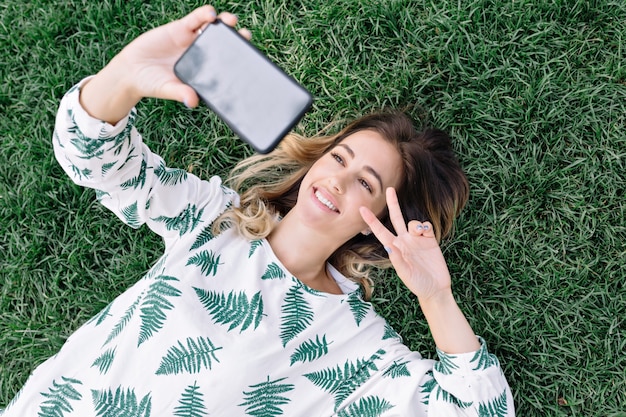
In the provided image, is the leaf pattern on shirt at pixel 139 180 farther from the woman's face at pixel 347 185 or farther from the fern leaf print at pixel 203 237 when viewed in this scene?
the woman's face at pixel 347 185

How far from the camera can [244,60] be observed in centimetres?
199

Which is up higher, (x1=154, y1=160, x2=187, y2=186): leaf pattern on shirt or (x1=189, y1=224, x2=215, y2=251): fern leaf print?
(x1=154, y1=160, x2=187, y2=186): leaf pattern on shirt

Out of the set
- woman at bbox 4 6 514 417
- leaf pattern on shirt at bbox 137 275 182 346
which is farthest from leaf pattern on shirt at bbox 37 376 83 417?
leaf pattern on shirt at bbox 137 275 182 346

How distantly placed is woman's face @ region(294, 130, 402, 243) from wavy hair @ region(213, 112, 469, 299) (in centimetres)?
15

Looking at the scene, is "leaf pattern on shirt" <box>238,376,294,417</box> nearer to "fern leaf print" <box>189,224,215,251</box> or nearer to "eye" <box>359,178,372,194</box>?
"fern leaf print" <box>189,224,215,251</box>

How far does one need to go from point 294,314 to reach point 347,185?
67cm

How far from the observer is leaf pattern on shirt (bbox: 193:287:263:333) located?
260cm

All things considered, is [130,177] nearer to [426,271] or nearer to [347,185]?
[347,185]

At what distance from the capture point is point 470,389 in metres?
2.46

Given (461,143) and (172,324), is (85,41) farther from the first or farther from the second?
(461,143)

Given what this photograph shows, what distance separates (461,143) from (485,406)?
1538 mm

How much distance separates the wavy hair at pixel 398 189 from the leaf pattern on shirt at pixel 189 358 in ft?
1.84

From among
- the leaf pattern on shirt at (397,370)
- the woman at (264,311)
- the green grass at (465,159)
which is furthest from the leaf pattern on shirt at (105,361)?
the leaf pattern on shirt at (397,370)

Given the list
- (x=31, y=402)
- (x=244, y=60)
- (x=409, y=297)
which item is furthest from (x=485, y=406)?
(x=31, y=402)
